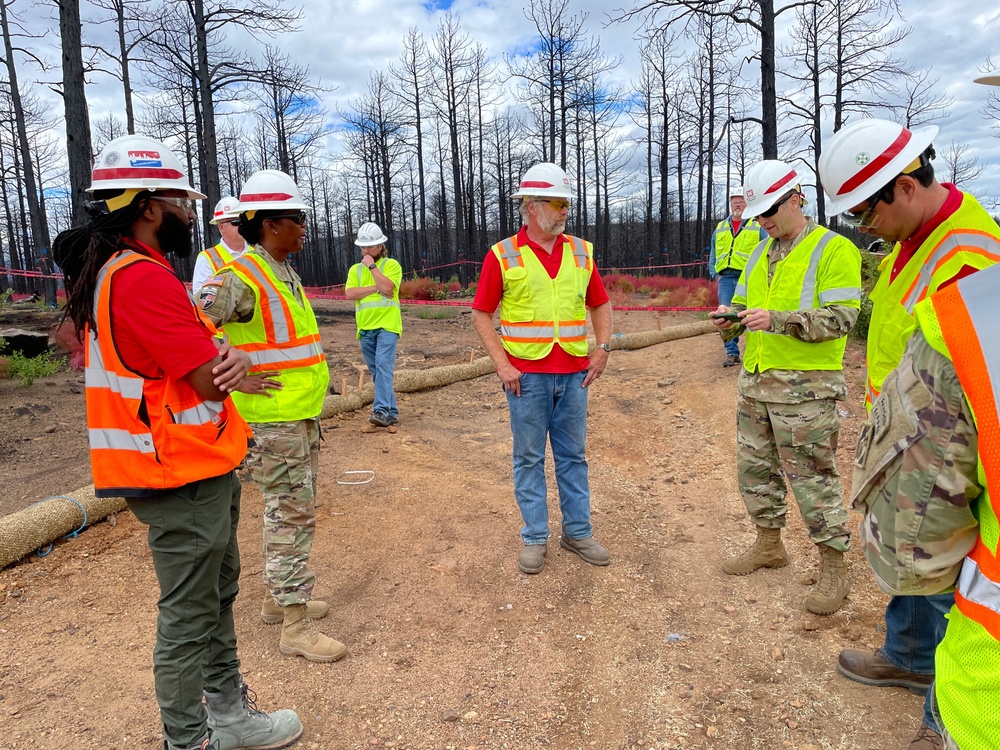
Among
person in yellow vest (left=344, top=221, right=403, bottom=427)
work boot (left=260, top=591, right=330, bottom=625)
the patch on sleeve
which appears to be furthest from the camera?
person in yellow vest (left=344, top=221, right=403, bottom=427)

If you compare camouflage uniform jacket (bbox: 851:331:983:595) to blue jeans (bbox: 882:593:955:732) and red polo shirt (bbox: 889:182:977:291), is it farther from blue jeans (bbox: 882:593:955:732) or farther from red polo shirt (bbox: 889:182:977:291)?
blue jeans (bbox: 882:593:955:732)

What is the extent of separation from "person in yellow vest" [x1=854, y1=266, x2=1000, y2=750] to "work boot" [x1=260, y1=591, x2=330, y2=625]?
2.80 metres

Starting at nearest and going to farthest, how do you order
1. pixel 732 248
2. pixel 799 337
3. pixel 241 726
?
1. pixel 241 726
2. pixel 799 337
3. pixel 732 248

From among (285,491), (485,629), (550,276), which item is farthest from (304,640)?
(550,276)

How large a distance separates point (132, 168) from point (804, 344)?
10.00ft

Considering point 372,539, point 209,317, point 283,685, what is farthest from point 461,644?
point 209,317

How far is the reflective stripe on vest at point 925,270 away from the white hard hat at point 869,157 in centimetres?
24

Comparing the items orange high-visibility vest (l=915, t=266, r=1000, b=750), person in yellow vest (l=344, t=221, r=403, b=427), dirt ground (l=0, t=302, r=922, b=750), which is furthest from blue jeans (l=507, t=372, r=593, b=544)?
person in yellow vest (l=344, t=221, r=403, b=427)

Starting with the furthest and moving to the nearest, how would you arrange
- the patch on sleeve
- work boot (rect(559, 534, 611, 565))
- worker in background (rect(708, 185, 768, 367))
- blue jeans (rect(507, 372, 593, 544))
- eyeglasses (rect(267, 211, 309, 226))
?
worker in background (rect(708, 185, 768, 367)) < work boot (rect(559, 534, 611, 565)) < blue jeans (rect(507, 372, 593, 544)) < eyeglasses (rect(267, 211, 309, 226)) < the patch on sleeve

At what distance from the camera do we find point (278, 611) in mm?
3379

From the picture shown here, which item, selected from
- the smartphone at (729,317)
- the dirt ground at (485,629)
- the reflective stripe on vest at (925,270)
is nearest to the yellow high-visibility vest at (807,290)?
the smartphone at (729,317)

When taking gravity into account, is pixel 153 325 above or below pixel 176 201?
below

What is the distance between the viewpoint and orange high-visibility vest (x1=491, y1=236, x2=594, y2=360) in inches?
145

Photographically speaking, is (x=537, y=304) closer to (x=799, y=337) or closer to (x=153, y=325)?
(x=799, y=337)
